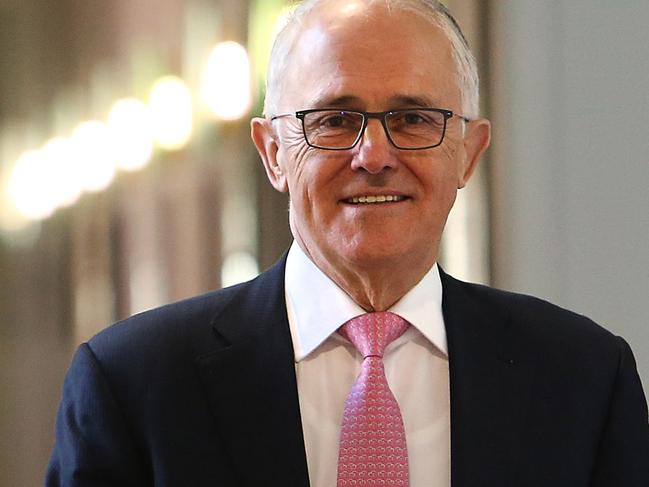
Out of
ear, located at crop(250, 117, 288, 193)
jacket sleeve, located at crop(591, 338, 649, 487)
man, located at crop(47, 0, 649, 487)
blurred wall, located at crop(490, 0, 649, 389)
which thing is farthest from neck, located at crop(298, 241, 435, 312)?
blurred wall, located at crop(490, 0, 649, 389)

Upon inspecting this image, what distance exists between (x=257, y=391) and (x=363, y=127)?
1.23 ft

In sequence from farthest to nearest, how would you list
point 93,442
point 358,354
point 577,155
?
point 577,155 < point 358,354 < point 93,442

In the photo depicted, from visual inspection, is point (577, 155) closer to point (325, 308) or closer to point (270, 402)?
point (325, 308)

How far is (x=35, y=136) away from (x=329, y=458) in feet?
4.05

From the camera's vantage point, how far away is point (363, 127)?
1.46 metres

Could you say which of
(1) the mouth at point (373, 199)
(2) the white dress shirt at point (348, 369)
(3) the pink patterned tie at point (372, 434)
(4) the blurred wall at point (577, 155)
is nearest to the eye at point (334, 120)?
(1) the mouth at point (373, 199)

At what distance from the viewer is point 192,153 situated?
2496 mm

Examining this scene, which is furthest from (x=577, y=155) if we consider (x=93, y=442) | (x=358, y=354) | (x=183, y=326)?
(x=93, y=442)

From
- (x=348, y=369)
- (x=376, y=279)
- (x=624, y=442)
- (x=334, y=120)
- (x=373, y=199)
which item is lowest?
(x=624, y=442)

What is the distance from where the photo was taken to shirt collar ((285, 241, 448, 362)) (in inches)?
60.6

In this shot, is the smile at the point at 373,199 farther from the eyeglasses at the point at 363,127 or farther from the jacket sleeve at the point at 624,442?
the jacket sleeve at the point at 624,442

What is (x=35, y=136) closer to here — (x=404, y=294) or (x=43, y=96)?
(x=43, y=96)

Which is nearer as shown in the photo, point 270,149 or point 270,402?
point 270,402

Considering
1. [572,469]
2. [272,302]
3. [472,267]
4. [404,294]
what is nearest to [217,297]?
[272,302]
